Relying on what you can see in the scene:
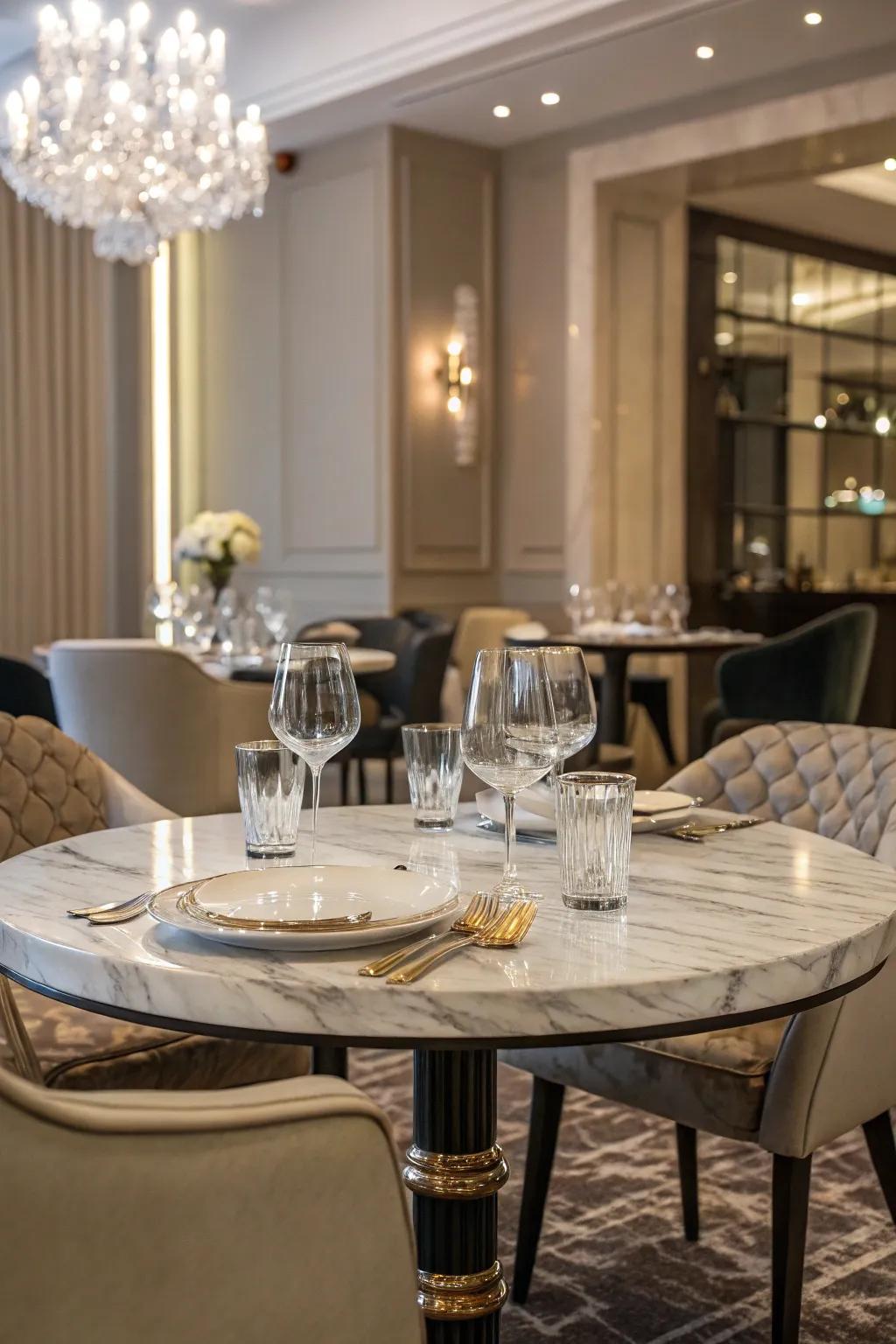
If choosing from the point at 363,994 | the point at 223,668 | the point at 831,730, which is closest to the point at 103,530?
the point at 223,668

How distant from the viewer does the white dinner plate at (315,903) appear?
1.15m

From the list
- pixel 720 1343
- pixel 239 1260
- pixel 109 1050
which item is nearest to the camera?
pixel 239 1260

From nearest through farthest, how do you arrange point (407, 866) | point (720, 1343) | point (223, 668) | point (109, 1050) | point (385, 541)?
point (407, 866)
point (109, 1050)
point (720, 1343)
point (223, 668)
point (385, 541)

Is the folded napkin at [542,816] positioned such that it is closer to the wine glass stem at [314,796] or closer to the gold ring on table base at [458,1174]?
the wine glass stem at [314,796]

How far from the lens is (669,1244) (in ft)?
7.29

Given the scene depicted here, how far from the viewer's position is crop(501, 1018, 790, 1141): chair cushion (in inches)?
67.0

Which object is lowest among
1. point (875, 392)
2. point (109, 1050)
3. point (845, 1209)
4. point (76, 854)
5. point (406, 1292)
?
point (845, 1209)

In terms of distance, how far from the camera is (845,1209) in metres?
2.33

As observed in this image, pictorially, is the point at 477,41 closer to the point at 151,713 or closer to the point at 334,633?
the point at 334,633

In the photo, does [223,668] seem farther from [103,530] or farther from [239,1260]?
[239,1260]

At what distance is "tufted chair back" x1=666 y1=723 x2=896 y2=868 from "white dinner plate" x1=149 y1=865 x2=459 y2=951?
92 cm

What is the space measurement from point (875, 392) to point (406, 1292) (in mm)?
9198

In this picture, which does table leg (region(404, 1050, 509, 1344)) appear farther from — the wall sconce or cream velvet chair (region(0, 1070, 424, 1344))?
the wall sconce

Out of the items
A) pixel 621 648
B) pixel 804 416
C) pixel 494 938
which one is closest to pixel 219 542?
pixel 621 648
